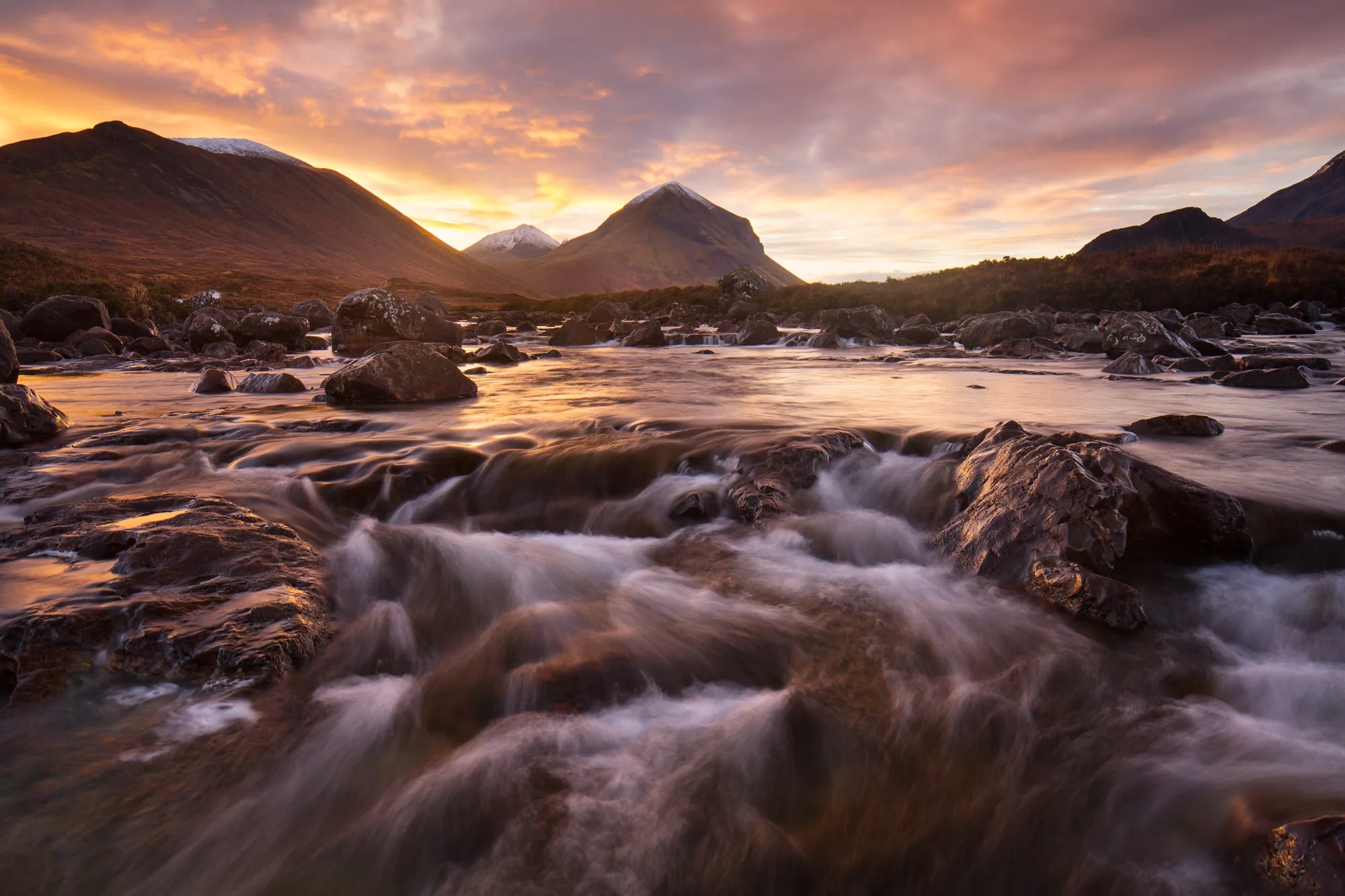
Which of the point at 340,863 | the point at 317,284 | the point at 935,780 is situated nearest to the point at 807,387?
the point at 935,780

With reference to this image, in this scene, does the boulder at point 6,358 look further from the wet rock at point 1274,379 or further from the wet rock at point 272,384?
the wet rock at point 1274,379

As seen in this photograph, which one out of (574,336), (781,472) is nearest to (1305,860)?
(781,472)

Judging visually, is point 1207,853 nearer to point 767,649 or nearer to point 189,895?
point 767,649

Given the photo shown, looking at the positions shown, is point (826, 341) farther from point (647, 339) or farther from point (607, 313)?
point (607, 313)

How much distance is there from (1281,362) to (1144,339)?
3.98 metres

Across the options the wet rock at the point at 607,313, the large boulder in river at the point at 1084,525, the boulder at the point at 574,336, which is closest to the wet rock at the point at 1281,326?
the large boulder in river at the point at 1084,525

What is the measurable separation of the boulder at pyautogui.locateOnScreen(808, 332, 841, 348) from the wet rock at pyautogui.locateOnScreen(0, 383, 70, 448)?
59.3 ft

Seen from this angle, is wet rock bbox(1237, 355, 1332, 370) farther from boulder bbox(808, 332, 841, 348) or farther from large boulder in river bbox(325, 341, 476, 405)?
large boulder in river bbox(325, 341, 476, 405)

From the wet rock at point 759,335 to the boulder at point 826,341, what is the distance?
2.35m

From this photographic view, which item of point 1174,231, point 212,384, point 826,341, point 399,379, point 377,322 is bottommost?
point 212,384

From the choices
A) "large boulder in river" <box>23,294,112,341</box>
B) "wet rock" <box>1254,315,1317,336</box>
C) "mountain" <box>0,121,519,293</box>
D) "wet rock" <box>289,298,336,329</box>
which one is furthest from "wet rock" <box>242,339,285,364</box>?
"mountain" <box>0,121,519,293</box>

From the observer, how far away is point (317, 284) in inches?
3098

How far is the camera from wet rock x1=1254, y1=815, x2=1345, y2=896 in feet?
5.40

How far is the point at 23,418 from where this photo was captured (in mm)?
6633
